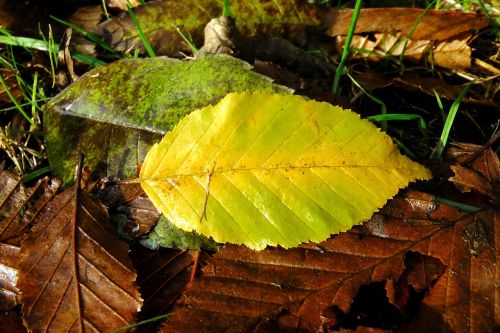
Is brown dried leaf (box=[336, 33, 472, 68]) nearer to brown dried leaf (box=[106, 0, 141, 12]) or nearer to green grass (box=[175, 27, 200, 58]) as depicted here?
green grass (box=[175, 27, 200, 58])

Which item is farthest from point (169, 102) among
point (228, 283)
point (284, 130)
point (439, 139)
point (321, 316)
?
point (439, 139)

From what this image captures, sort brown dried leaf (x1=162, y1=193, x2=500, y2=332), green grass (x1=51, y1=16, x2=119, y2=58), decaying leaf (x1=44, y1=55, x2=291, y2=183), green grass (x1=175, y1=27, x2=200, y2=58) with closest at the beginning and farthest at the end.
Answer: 1. brown dried leaf (x1=162, y1=193, x2=500, y2=332)
2. decaying leaf (x1=44, y1=55, x2=291, y2=183)
3. green grass (x1=175, y1=27, x2=200, y2=58)
4. green grass (x1=51, y1=16, x2=119, y2=58)

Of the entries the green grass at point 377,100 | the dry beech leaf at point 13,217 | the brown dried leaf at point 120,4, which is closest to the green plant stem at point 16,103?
the dry beech leaf at point 13,217

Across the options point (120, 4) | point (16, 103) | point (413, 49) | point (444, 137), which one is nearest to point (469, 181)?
point (444, 137)

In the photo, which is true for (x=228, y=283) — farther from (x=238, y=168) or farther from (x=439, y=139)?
(x=439, y=139)

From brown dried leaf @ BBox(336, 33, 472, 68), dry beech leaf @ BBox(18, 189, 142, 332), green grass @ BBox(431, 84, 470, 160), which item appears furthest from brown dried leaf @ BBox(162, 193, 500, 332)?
brown dried leaf @ BBox(336, 33, 472, 68)

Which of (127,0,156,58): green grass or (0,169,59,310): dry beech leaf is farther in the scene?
(127,0,156,58): green grass

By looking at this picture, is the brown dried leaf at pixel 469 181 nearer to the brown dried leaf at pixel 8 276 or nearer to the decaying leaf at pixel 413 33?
the decaying leaf at pixel 413 33
